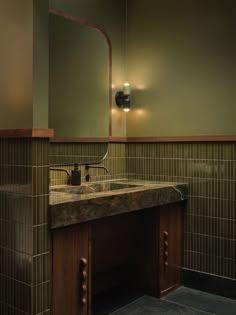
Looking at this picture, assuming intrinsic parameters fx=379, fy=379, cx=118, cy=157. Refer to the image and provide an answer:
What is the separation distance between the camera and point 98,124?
129 inches

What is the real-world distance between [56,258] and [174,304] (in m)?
1.14

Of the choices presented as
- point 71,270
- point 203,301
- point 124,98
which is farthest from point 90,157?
point 203,301

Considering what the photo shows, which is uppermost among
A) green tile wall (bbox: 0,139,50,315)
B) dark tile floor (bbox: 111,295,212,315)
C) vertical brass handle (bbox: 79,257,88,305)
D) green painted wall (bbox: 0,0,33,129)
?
green painted wall (bbox: 0,0,33,129)

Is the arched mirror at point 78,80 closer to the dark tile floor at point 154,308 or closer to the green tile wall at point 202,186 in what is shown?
the green tile wall at point 202,186

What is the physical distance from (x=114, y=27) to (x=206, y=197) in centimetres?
168

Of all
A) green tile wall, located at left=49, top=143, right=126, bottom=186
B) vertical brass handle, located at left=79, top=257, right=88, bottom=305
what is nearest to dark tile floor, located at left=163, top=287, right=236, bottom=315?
vertical brass handle, located at left=79, top=257, right=88, bottom=305

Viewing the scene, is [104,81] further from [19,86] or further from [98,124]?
[19,86]

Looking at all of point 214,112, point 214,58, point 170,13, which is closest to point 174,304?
point 214,112

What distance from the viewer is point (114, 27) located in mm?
3352

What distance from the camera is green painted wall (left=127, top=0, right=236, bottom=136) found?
2.88m

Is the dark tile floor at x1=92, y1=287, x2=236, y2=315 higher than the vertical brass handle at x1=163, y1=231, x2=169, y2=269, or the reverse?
the vertical brass handle at x1=163, y1=231, x2=169, y2=269

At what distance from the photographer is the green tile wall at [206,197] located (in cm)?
289

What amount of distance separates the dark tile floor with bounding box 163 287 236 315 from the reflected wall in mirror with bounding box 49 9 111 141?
4.63 feet

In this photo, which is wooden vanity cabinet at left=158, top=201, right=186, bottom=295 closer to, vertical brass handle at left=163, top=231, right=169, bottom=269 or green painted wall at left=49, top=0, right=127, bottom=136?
vertical brass handle at left=163, top=231, right=169, bottom=269
